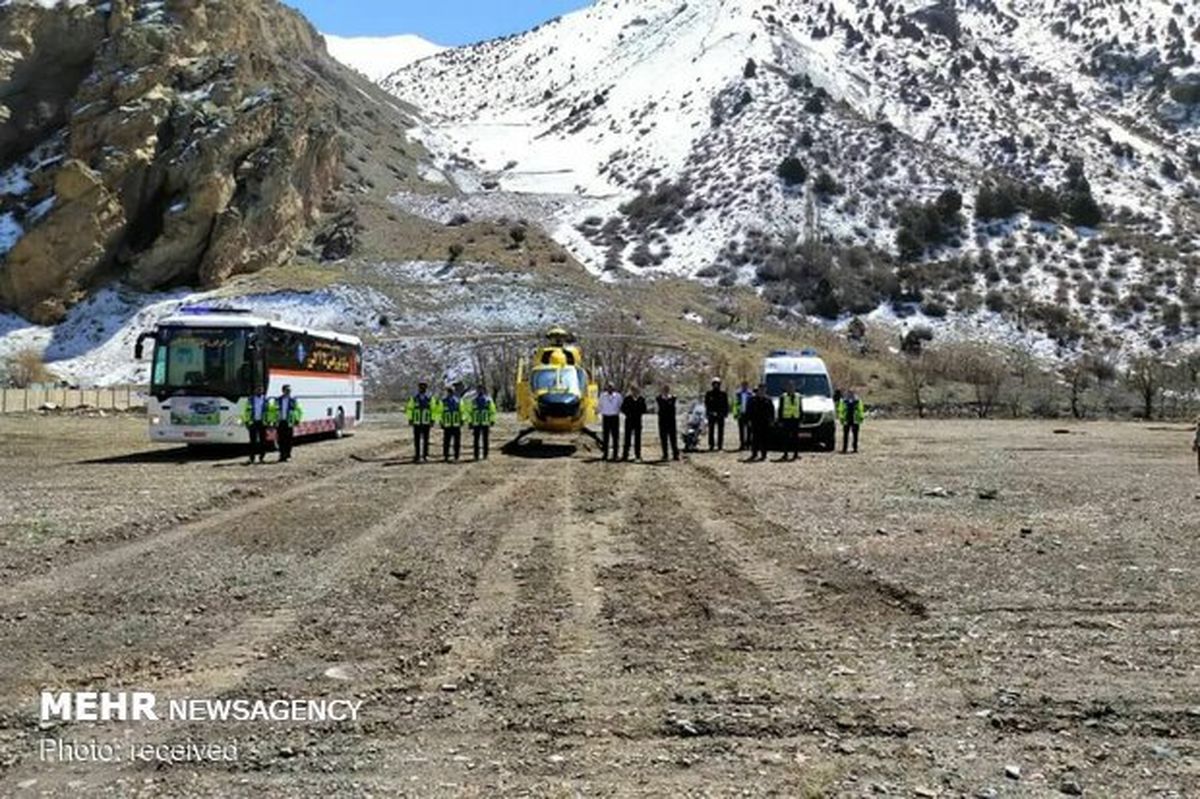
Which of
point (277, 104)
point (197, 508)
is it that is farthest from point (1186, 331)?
point (197, 508)

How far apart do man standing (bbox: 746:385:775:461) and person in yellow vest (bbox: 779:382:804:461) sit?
634 millimetres

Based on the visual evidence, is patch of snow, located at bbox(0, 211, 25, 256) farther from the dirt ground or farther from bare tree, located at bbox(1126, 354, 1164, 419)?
bare tree, located at bbox(1126, 354, 1164, 419)

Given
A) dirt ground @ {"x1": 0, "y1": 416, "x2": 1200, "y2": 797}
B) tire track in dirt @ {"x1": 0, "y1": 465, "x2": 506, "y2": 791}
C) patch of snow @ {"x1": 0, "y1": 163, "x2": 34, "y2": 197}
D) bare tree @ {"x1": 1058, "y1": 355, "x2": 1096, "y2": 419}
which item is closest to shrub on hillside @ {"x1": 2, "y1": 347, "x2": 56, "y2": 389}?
patch of snow @ {"x1": 0, "y1": 163, "x2": 34, "y2": 197}

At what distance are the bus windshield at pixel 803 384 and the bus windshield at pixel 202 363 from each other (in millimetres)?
13673

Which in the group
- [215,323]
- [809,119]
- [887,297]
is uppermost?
[809,119]

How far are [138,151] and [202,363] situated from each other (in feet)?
168

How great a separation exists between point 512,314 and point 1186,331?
169 ft

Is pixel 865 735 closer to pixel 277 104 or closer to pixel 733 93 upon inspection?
pixel 277 104

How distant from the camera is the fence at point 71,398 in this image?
54.5 meters

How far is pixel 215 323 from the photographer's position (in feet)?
90.1

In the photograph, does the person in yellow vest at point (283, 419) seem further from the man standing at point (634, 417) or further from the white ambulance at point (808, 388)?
the white ambulance at point (808, 388)

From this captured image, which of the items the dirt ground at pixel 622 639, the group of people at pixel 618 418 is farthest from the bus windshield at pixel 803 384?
the dirt ground at pixel 622 639

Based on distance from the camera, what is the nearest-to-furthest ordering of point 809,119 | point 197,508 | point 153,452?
point 197,508 < point 153,452 < point 809,119

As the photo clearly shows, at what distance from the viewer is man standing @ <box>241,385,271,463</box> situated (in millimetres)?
25797
